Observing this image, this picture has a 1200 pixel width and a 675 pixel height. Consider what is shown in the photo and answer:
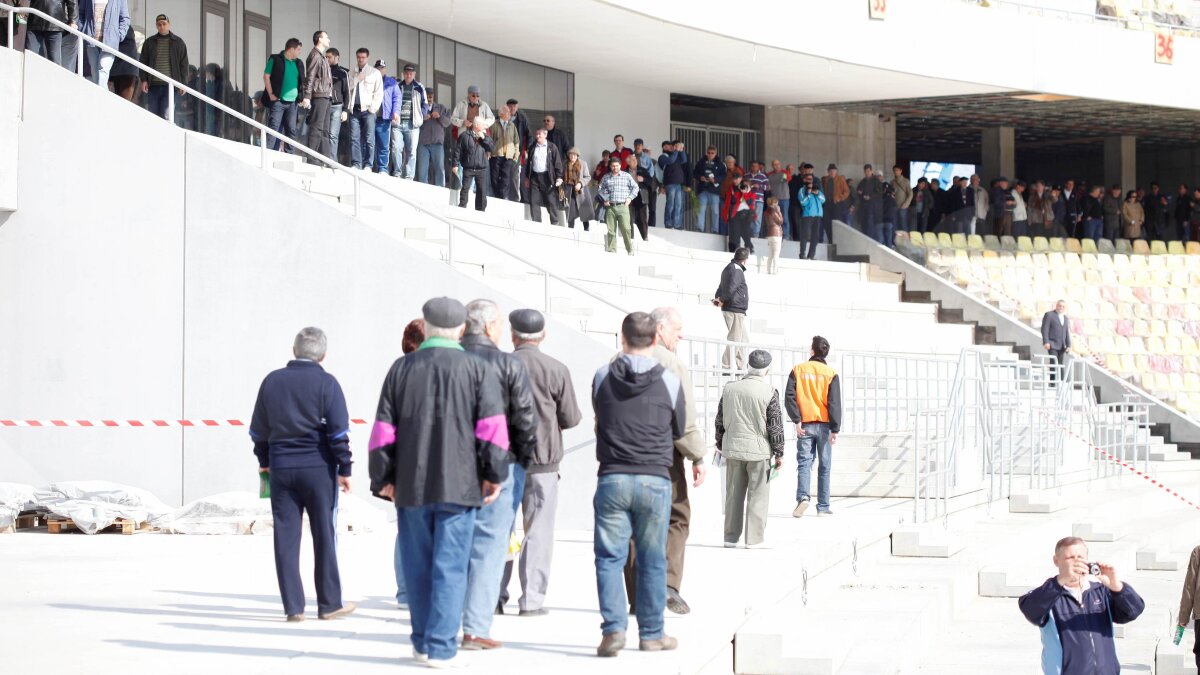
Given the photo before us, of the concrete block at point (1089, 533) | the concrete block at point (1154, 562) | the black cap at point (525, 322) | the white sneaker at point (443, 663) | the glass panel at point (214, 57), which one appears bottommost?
the concrete block at point (1154, 562)

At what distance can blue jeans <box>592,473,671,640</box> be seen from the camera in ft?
24.2

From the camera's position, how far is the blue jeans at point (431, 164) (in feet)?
69.0

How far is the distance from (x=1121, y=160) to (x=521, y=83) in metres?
15.8

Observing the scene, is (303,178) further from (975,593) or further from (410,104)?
(975,593)

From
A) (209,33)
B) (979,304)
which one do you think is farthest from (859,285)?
(209,33)

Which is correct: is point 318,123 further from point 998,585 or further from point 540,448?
point 540,448

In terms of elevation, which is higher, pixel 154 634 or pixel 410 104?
pixel 410 104

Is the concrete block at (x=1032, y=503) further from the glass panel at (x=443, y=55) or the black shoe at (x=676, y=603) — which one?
the glass panel at (x=443, y=55)

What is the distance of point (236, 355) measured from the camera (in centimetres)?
1421

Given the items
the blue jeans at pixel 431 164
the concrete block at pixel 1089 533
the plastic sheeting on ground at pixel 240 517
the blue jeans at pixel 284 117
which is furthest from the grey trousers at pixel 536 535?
the blue jeans at pixel 431 164

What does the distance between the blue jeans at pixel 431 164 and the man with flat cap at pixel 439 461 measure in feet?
46.4

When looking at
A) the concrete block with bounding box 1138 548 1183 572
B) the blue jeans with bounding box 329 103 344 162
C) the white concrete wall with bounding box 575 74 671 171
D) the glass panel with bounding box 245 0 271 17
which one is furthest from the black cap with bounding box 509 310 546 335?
the white concrete wall with bounding box 575 74 671 171

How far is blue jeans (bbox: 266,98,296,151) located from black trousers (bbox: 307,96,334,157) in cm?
23

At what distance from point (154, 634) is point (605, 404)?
258cm
